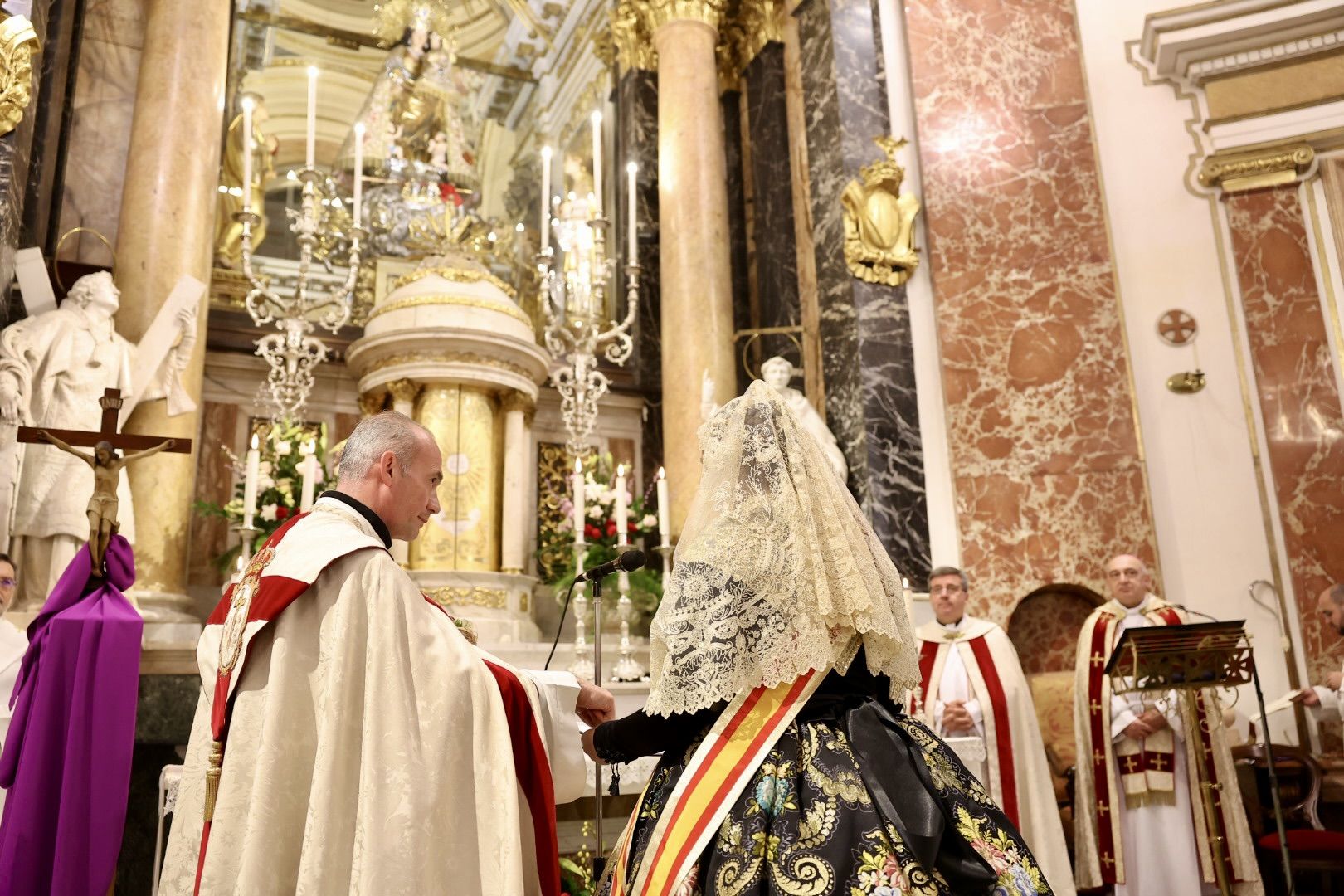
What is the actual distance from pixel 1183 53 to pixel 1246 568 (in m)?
3.63

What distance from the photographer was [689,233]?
335 inches

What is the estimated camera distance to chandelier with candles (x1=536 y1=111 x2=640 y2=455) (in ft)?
21.2

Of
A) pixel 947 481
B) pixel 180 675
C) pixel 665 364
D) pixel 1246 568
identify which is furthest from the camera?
pixel 665 364

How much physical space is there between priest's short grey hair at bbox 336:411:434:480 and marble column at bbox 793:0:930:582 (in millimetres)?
4843

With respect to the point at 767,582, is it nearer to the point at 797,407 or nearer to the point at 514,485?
the point at 514,485

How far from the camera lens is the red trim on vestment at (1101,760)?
18.5ft

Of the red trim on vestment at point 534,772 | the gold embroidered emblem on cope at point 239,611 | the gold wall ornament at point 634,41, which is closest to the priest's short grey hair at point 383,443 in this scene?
the gold embroidered emblem on cope at point 239,611

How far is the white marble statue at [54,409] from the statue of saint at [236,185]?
7.92 feet

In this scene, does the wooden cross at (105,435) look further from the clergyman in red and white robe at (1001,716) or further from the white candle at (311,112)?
the clergyman in red and white robe at (1001,716)

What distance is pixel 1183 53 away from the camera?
775 centimetres

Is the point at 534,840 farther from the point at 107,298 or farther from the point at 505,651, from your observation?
the point at 107,298

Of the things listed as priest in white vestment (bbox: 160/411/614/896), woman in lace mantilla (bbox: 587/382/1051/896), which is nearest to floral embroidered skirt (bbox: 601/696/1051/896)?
woman in lace mantilla (bbox: 587/382/1051/896)

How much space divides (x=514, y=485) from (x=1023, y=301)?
380 centimetres

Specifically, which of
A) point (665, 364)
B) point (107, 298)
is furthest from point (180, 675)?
point (665, 364)
